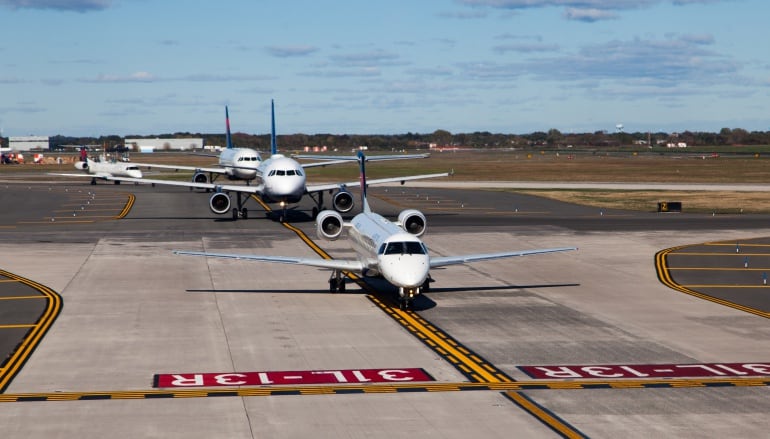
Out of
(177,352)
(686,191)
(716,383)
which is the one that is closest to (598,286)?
(716,383)

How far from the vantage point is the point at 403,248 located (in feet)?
117

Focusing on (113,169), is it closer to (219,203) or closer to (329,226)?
(219,203)

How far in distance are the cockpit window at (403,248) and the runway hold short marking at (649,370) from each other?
9.07 meters

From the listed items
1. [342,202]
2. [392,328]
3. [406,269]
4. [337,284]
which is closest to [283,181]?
[342,202]

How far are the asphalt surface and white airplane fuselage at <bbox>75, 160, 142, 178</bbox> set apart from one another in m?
55.1

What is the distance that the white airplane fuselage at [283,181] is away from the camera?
68625 mm

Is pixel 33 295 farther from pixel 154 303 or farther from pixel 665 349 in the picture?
pixel 665 349

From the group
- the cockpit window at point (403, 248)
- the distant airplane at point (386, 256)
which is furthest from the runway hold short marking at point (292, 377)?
the cockpit window at point (403, 248)

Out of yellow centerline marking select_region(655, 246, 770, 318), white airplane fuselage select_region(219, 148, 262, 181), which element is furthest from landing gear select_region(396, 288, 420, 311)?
white airplane fuselage select_region(219, 148, 262, 181)

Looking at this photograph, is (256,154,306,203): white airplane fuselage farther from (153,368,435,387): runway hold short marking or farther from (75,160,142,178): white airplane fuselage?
(75,160,142,178): white airplane fuselage

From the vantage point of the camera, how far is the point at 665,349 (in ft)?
98.4

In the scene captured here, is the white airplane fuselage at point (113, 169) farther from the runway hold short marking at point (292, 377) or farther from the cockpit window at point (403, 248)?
the runway hold short marking at point (292, 377)

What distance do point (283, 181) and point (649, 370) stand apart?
145 ft

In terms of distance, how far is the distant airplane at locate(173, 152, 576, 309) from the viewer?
3519cm
